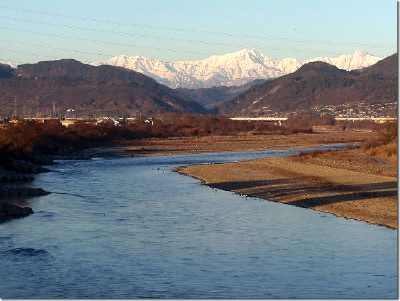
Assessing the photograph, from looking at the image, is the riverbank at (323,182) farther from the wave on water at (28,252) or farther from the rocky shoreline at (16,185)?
the wave on water at (28,252)

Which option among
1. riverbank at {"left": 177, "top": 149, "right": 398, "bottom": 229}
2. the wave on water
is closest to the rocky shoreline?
the wave on water

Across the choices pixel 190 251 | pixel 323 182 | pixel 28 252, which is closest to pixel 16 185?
pixel 323 182

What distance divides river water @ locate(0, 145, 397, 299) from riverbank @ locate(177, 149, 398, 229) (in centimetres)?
125

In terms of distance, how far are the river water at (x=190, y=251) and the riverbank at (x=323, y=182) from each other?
125cm

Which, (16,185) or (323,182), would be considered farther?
(16,185)

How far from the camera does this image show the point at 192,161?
189 feet

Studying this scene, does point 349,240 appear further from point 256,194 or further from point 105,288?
point 256,194

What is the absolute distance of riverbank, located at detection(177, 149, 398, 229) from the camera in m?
27.0

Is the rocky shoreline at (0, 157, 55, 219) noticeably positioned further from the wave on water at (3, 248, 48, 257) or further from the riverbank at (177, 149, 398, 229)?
the riverbank at (177, 149, 398, 229)

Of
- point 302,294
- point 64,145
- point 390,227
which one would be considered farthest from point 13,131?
point 302,294

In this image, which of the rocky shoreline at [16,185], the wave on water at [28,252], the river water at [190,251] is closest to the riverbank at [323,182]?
the river water at [190,251]

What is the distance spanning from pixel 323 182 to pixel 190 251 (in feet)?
54.6

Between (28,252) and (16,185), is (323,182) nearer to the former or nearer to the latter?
(16,185)

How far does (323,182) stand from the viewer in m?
35.5
